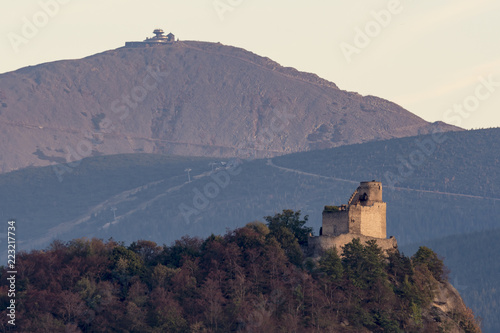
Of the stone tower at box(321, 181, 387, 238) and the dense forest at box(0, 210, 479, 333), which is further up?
the stone tower at box(321, 181, 387, 238)

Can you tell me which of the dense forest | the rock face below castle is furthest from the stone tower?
the dense forest

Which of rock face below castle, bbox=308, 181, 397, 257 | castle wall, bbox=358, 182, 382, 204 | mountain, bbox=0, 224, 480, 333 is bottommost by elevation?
mountain, bbox=0, 224, 480, 333

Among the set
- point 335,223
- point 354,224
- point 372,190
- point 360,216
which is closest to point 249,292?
point 335,223

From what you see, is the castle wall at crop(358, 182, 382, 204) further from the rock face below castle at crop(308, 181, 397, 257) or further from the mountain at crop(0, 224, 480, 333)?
the mountain at crop(0, 224, 480, 333)

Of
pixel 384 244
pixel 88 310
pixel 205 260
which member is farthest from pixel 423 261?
pixel 88 310

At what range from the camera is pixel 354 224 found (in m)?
A: 125

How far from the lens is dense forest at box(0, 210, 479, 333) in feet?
402

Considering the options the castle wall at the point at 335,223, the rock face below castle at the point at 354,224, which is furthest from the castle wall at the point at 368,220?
the castle wall at the point at 335,223

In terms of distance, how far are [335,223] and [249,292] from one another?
459 inches

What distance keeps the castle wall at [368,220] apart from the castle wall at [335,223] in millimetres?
530

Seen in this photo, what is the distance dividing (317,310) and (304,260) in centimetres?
674

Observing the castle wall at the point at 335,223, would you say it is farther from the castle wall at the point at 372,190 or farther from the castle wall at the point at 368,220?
the castle wall at the point at 372,190

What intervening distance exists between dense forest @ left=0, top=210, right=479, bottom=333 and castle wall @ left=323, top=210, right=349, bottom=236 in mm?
2130

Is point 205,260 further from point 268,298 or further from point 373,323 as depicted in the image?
point 373,323
